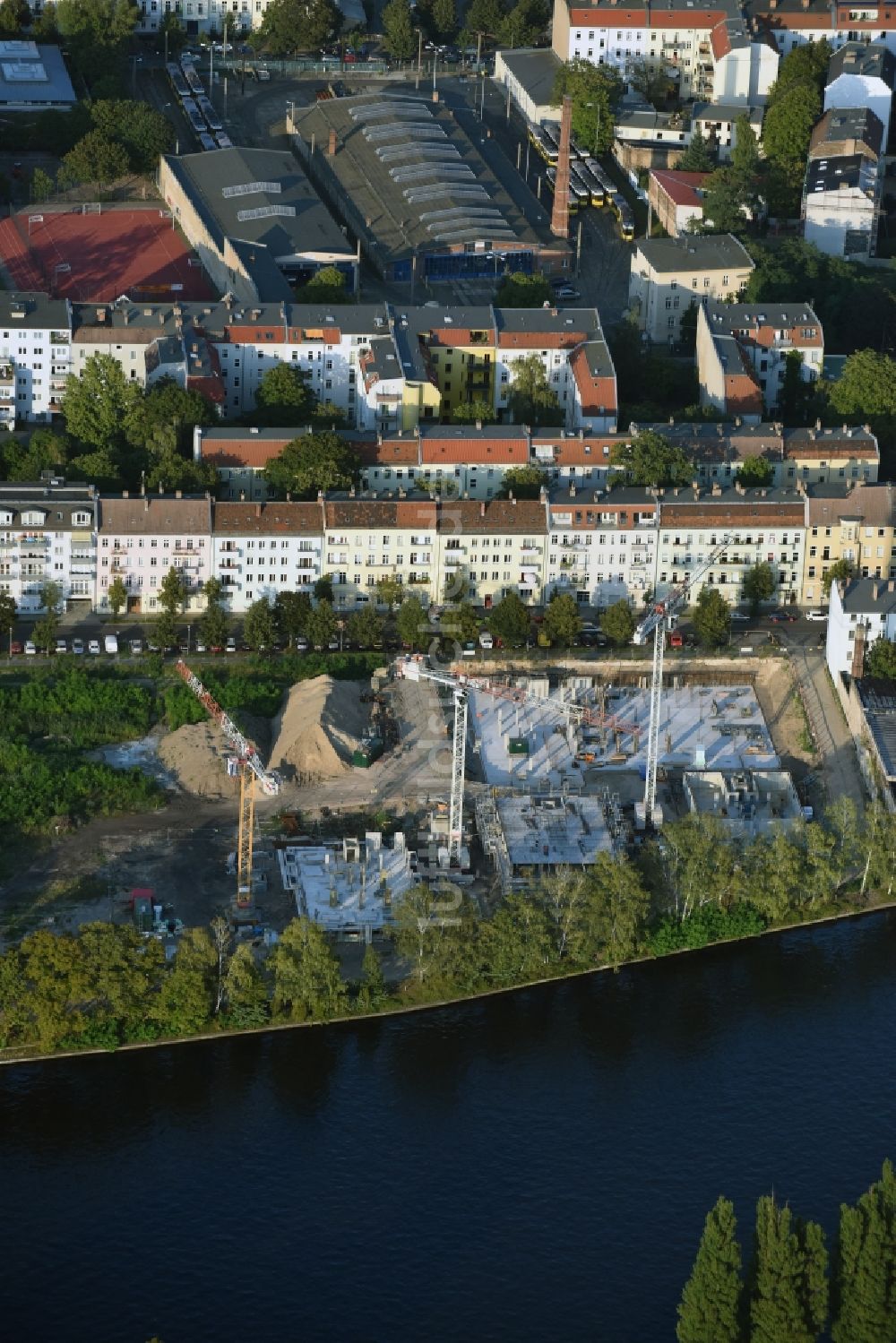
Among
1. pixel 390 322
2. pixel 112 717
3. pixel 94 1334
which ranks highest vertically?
pixel 390 322

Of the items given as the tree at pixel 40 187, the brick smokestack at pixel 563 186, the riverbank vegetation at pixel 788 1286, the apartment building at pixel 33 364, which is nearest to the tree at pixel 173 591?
the apartment building at pixel 33 364

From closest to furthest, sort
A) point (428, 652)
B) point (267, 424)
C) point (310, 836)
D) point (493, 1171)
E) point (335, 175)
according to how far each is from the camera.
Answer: point (493, 1171) → point (310, 836) → point (428, 652) → point (267, 424) → point (335, 175)

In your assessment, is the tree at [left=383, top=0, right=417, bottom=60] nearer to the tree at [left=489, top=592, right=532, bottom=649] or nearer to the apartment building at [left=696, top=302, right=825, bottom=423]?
the apartment building at [left=696, top=302, right=825, bottom=423]

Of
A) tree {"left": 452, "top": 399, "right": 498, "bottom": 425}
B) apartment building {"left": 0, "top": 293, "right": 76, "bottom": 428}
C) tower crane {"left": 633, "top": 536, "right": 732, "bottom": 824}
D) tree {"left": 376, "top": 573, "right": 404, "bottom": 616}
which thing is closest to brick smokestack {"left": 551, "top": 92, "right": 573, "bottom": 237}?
tree {"left": 452, "top": 399, "right": 498, "bottom": 425}

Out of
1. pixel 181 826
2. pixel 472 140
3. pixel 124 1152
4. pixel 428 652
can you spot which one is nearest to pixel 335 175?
pixel 472 140

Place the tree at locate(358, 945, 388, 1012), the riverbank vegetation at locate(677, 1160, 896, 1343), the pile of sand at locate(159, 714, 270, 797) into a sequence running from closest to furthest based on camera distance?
the riverbank vegetation at locate(677, 1160, 896, 1343)
the tree at locate(358, 945, 388, 1012)
the pile of sand at locate(159, 714, 270, 797)

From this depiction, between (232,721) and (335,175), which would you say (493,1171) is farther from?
(335,175)
